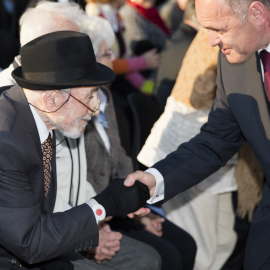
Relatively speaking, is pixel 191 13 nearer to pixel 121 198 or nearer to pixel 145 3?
pixel 121 198

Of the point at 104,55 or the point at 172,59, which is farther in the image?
the point at 172,59

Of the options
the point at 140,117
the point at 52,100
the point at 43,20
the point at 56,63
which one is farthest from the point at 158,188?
the point at 43,20

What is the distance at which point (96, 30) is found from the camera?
237 centimetres

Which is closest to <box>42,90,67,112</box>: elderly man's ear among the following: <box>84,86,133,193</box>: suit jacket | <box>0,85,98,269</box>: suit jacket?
<box>0,85,98,269</box>: suit jacket

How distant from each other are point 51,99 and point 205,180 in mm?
1246

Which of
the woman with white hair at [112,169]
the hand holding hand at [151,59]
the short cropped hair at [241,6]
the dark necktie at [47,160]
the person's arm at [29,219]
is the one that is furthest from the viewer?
the hand holding hand at [151,59]

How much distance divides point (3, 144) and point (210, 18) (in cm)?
101

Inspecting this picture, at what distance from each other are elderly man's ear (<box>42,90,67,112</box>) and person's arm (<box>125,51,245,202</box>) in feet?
2.02

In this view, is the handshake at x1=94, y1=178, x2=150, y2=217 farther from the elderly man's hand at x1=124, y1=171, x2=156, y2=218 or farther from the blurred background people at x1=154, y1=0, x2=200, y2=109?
the blurred background people at x1=154, y1=0, x2=200, y2=109

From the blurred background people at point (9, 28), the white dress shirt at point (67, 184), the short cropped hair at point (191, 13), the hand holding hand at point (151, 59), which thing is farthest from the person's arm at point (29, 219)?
the hand holding hand at point (151, 59)

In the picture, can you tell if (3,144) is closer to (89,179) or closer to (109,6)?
(89,179)

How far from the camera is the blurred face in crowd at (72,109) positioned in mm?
1609

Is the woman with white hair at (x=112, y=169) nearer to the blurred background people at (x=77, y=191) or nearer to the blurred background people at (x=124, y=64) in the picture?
the blurred background people at (x=77, y=191)

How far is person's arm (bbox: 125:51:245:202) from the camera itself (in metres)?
1.86
